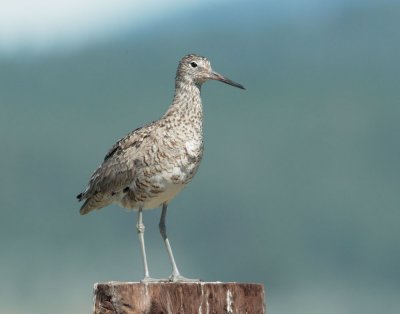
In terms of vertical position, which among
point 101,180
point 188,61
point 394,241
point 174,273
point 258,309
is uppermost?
point 394,241

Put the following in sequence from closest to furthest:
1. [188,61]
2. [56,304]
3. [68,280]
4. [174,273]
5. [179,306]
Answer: [179,306] → [174,273] → [188,61] → [56,304] → [68,280]

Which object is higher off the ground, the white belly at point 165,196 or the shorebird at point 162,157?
the shorebird at point 162,157

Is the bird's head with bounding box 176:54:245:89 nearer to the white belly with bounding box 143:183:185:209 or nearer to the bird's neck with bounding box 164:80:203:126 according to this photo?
the bird's neck with bounding box 164:80:203:126

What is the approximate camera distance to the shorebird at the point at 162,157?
18.6m

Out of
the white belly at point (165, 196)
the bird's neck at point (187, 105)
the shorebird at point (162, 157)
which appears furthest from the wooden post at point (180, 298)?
the bird's neck at point (187, 105)

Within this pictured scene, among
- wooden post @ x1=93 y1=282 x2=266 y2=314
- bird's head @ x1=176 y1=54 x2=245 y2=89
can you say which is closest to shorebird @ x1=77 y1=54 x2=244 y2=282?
bird's head @ x1=176 y1=54 x2=245 y2=89

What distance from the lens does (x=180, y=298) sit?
14805mm

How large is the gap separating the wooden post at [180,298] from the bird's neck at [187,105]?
4414 millimetres

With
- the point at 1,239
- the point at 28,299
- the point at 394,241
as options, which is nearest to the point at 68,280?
the point at 28,299

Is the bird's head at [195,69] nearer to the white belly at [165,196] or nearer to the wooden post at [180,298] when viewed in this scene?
the white belly at [165,196]

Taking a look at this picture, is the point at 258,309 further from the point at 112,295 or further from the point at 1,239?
the point at 1,239

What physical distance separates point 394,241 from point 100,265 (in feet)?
135

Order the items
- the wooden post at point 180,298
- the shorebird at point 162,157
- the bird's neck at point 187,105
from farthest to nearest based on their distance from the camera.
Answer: the bird's neck at point 187,105 → the shorebird at point 162,157 → the wooden post at point 180,298

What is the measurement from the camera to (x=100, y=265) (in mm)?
180125
